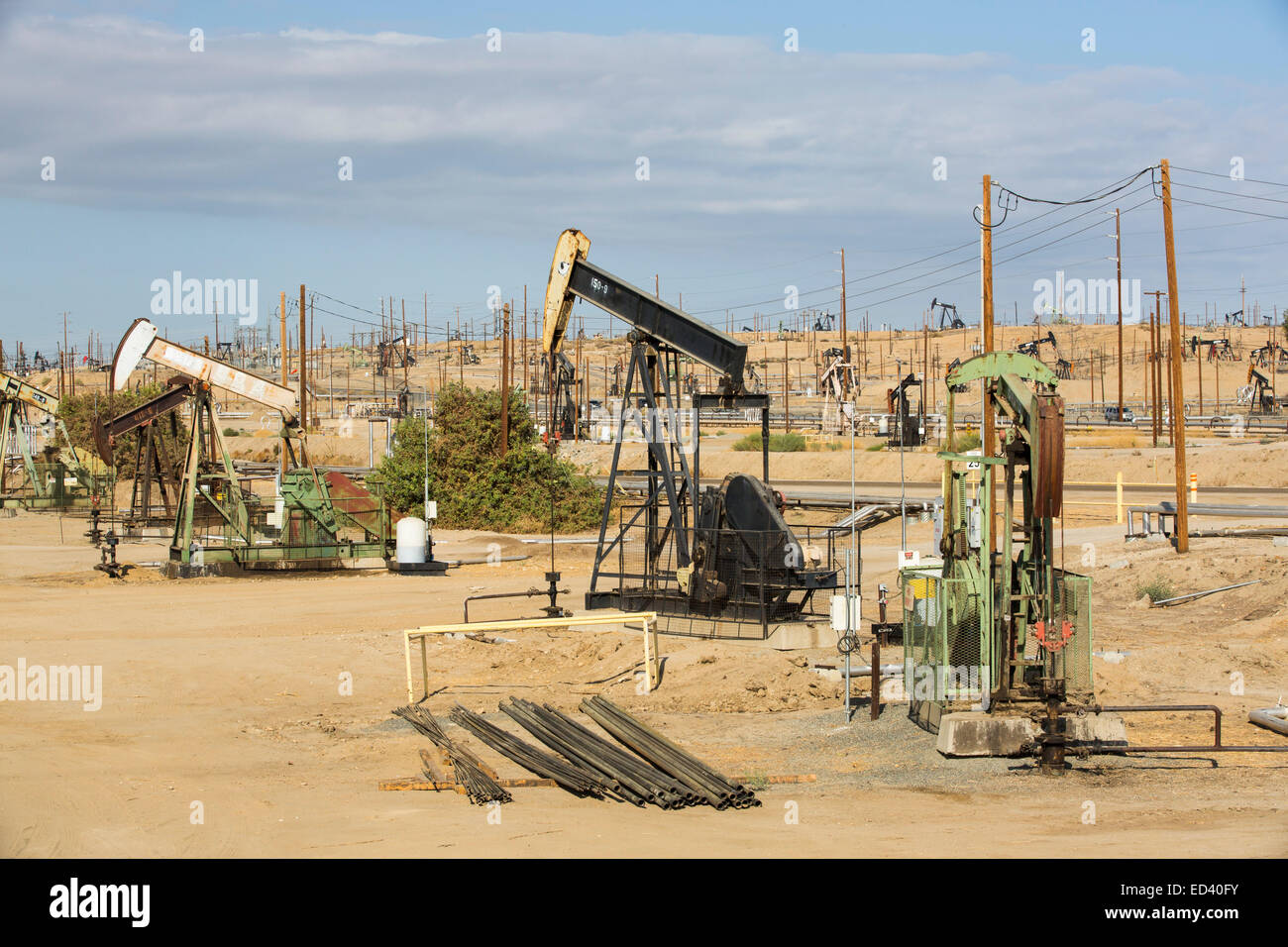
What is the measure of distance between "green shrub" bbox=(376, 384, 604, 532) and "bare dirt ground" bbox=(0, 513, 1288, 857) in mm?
11684

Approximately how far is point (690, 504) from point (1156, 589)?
7.94 meters

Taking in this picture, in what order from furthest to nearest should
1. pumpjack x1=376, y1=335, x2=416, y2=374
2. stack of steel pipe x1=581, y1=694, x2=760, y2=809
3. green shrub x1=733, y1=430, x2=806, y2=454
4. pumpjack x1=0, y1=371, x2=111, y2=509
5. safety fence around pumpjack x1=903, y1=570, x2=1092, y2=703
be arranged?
pumpjack x1=376, y1=335, x2=416, y2=374, green shrub x1=733, y1=430, x2=806, y2=454, pumpjack x1=0, y1=371, x2=111, y2=509, safety fence around pumpjack x1=903, y1=570, x2=1092, y2=703, stack of steel pipe x1=581, y1=694, x2=760, y2=809

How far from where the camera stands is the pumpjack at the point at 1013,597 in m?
10.5

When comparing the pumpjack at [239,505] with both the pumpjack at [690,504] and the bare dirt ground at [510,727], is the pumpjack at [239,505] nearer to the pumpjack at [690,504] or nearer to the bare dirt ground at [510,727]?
the bare dirt ground at [510,727]

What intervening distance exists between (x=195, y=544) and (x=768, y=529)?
14.2 m

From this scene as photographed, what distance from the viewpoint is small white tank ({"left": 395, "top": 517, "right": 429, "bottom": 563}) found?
83.8 ft

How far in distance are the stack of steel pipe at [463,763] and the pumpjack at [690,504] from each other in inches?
193

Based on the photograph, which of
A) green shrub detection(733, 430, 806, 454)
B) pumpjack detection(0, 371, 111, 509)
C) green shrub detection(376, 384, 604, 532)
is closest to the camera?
green shrub detection(376, 384, 604, 532)

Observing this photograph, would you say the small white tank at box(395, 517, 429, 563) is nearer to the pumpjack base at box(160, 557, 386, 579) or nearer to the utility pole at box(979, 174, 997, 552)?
the pumpjack base at box(160, 557, 386, 579)

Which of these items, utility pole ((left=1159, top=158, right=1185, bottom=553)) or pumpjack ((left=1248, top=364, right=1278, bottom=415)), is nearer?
utility pole ((left=1159, top=158, right=1185, bottom=553))

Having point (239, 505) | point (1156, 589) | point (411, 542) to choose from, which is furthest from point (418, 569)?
point (1156, 589)

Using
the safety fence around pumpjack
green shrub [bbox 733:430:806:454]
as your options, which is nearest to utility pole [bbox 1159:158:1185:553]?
the safety fence around pumpjack

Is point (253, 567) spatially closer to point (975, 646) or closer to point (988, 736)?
point (975, 646)

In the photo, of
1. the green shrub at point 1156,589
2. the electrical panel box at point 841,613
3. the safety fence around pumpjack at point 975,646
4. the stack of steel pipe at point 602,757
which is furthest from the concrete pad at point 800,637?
the green shrub at point 1156,589
